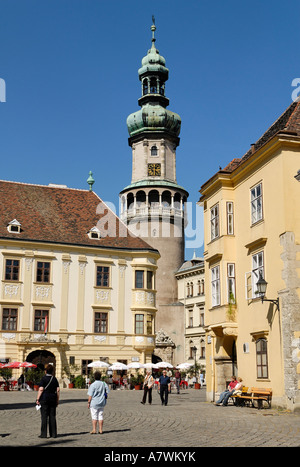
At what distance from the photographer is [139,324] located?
4550 cm

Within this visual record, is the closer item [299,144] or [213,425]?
[213,425]

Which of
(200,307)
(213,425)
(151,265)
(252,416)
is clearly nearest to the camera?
(213,425)

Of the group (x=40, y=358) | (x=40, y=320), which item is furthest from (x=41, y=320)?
(x=40, y=358)

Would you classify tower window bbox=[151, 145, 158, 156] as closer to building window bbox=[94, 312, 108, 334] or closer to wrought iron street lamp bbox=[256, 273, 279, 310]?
building window bbox=[94, 312, 108, 334]

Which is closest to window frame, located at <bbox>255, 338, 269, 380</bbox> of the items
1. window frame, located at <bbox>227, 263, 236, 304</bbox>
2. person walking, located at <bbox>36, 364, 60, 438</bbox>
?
window frame, located at <bbox>227, 263, 236, 304</bbox>

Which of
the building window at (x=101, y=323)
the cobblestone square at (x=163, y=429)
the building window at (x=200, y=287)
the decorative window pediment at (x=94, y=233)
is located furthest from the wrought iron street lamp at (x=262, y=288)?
the building window at (x=200, y=287)

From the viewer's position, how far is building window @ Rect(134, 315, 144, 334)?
149 ft

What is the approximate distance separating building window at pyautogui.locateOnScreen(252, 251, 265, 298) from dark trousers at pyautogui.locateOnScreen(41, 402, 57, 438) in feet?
35.5

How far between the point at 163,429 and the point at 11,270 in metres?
30.4

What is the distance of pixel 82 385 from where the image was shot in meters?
39.5

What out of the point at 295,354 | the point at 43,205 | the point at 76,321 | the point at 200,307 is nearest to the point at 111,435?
the point at 295,354

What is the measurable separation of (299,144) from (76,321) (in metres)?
27.4

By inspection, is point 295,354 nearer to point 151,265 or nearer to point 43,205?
point 151,265

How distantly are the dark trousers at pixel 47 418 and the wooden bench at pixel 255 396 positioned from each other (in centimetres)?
932
